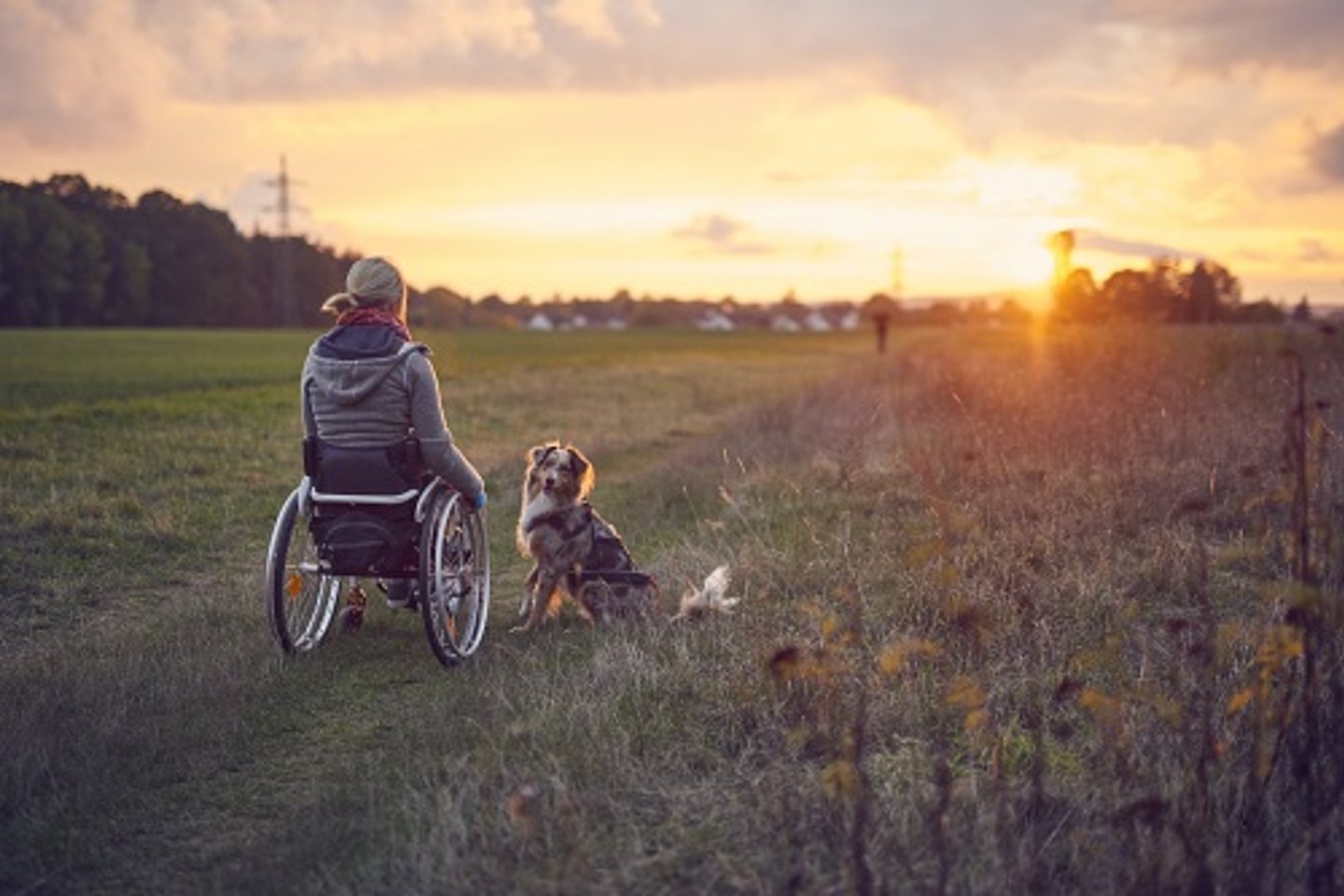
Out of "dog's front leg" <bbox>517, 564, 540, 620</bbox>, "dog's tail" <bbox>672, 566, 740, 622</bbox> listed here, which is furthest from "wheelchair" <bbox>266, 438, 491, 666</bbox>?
"dog's tail" <bbox>672, 566, 740, 622</bbox>

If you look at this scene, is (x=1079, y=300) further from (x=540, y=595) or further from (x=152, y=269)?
(x=152, y=269)

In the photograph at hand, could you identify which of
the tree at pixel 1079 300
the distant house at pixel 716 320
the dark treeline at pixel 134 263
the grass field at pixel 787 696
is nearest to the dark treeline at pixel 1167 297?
the tree at pixel 1079 300

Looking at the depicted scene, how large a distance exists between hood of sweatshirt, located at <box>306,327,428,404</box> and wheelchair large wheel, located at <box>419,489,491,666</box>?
0.77m

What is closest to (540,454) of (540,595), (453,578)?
(540,595)

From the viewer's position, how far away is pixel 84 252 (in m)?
75.8

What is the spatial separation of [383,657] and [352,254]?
349 ft

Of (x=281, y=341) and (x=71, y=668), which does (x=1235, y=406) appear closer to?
(x=71, y=668)

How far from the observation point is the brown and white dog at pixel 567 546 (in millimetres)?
7336

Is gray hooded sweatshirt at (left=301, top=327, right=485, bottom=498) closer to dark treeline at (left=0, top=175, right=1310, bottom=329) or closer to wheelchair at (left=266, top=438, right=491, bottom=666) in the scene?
wheelchair at (left=266, top=438, right=491, bottom=666)

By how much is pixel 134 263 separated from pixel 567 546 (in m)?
83.3

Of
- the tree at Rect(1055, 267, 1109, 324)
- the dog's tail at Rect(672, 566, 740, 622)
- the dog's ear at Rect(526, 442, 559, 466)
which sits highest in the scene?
the tree at Rect(1055, 267, 1109, 324)

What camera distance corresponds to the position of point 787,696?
495cm

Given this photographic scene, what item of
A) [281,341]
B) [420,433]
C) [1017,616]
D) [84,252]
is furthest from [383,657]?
[84,252]

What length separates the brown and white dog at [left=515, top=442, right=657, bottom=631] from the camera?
734 cm
